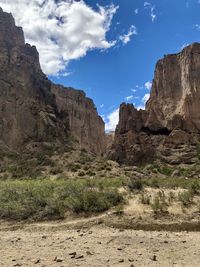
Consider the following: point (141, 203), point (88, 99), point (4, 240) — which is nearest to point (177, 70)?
point (88, 99)

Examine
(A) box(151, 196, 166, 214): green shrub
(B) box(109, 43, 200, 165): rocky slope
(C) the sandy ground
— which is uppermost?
(B) box(109, 43, 200, 165): rocky slope

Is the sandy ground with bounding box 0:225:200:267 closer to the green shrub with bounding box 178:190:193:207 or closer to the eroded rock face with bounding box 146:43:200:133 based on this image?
the green shrub with bounding box 178:190:193:207

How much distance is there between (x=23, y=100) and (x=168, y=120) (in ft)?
86.4

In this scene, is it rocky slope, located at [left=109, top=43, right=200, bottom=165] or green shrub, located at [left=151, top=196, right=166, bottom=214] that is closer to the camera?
green shrub, located at [left=151, top=196, right=166, bottom=214]

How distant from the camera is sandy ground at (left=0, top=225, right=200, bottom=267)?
11.1 m

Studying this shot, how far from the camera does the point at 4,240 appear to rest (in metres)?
14.7

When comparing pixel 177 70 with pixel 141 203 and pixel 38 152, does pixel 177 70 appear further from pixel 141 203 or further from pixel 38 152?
pixel 141 203

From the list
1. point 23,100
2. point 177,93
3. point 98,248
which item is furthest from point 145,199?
point 177,93

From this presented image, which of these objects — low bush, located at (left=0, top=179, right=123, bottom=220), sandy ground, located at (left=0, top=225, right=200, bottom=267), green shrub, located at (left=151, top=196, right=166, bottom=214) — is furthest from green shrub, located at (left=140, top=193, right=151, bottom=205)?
sandy ground, located at (left=0, top=225, right=200, bottom=267)

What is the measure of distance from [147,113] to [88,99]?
5374cm

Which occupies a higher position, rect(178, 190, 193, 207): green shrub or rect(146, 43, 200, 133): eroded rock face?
rect(146, 43, 200, 133): eroded rock face

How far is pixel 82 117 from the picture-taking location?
121688mm

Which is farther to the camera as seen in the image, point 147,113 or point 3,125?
point 147,113

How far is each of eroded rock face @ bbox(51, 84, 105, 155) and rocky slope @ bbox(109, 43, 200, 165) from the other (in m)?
31.8
